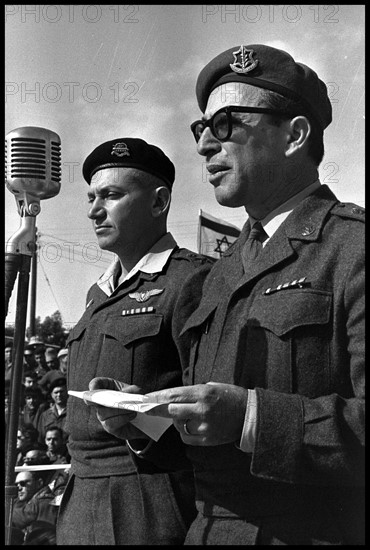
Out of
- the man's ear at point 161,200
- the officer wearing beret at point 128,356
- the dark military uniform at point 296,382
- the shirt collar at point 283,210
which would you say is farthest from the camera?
the man's ear at point 161,200

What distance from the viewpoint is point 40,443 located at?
4.51m

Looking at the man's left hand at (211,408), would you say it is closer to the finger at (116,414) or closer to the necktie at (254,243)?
the finger at (116,414)

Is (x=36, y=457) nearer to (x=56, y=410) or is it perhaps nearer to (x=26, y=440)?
(x=26, y=440)

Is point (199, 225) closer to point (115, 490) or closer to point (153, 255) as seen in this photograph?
point (153, 255)

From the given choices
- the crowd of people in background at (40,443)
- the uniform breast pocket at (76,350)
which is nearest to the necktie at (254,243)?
the uniform breast pocket at (76,350)

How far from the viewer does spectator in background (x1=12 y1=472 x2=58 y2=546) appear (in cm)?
309

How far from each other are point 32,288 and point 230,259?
1120 millimetres

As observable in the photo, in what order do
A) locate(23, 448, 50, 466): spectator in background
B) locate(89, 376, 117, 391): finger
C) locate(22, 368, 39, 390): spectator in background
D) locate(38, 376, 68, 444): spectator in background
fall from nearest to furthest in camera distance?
1. locate(89, 376, 117, 391): finger
2. locate(23, 448, 50, 466): spectator in background
3. locate(38, 376, 68, 444): spectator in background
4. locate(22, 368, 39, 390): spectator in background

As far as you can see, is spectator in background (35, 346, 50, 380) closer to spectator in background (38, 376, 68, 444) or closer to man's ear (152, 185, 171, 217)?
spectator in background (38, 376, 68, 444)

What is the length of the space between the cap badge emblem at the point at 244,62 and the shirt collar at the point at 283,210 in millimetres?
366

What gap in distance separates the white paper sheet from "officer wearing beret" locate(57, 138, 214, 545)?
62mm

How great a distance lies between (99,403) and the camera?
7.05 feet

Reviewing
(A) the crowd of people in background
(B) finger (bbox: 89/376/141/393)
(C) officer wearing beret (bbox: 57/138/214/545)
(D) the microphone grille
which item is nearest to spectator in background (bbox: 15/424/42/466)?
(A) the crowd of people in background

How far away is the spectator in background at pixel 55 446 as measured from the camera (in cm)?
438
